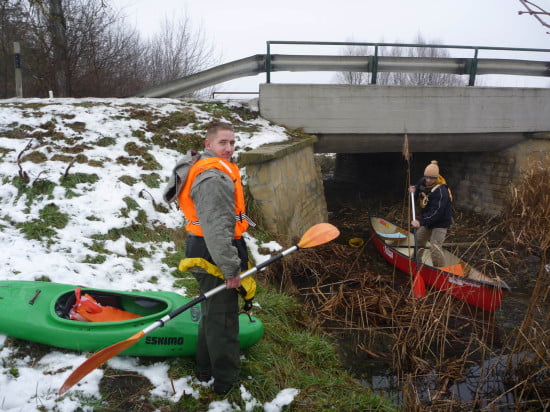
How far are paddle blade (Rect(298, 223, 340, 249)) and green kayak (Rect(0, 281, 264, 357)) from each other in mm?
856

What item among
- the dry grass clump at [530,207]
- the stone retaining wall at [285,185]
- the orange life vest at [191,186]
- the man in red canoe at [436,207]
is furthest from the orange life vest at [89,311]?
the dry grass clump at [530,207]

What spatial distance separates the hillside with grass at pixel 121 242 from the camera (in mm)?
2766

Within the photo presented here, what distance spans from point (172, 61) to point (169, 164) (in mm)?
11347

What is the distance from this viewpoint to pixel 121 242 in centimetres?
484

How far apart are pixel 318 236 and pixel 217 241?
1.14 m

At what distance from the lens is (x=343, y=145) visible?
962 cm

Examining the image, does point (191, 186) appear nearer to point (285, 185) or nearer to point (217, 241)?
point (217, 241)

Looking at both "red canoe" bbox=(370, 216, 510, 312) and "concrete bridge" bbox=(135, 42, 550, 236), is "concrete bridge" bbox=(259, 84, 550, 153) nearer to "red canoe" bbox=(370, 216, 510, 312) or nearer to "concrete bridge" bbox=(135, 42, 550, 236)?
"concrete bridge" bbox=(135, 42, 550, 236)

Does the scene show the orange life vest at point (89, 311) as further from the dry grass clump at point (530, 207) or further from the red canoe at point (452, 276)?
the dry grass clump at point (530, 207)

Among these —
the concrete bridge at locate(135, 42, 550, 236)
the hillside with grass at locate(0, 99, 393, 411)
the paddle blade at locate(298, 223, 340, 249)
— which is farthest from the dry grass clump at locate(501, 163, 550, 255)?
the paddle blade at locate(298, 223, 340, 249)

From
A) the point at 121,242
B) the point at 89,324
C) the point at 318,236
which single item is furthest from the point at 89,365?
the point at 121,242

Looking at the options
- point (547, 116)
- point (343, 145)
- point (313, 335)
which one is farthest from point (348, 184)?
point (313, 335)

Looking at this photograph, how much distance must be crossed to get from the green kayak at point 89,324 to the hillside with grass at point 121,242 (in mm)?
120

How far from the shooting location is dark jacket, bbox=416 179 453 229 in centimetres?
632
